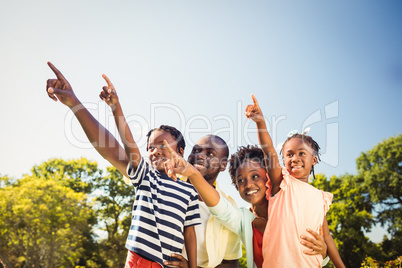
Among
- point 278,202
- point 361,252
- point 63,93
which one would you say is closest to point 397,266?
point 361,252

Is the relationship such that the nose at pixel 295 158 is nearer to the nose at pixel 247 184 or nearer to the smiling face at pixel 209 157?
the nose at pixel 247 184

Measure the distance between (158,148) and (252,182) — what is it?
1.17 metres

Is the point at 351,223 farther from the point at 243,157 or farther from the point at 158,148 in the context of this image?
the point at 158,148

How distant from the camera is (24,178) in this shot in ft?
66.4

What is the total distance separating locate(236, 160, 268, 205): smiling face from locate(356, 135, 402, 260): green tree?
2218cm

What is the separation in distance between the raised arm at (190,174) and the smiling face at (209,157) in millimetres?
761

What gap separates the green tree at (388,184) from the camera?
20.4 meters

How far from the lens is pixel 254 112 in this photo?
9.38 ft

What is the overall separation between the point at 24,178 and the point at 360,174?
88.0 ft

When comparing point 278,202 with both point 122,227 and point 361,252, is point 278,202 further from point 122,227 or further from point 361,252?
point 122,227

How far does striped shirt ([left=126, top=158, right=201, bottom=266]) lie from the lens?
2.38 meters

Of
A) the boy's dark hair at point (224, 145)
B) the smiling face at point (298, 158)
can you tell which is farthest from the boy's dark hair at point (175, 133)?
the smiling face at point (298, 158)

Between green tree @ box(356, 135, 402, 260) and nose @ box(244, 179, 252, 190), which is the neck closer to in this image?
nose @ box(244, 179, 252, 190)

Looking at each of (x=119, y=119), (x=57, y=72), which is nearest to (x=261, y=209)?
(x=119, y=119)
